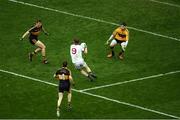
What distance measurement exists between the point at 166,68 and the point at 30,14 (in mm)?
10853

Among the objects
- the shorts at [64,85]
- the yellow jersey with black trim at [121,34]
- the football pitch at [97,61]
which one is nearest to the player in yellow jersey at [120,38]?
the yellow jersey with black trim at [121,34]

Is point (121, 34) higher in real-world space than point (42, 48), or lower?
higher

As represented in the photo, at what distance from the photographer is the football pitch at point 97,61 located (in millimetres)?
32938

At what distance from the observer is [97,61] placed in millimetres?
38969

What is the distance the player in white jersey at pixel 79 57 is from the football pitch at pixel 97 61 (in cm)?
46

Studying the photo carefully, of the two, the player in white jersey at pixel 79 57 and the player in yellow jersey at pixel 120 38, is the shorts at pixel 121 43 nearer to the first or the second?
the player in yellow jersey at pixel 120 38

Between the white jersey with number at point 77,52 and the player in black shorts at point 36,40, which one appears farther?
the player in black shorts at point 36,40

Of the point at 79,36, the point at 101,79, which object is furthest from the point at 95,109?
the point at 79,36

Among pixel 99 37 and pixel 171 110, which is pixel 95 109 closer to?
pixel 171 110

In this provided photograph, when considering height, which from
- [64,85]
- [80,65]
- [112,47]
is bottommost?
[64,85]

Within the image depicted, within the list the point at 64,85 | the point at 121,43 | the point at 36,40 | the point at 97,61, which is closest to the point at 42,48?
the point at 36,40

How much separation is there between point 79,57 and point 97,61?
10.6 ft

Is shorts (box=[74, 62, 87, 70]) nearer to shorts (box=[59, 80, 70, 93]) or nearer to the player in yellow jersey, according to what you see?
the player in yellow jersey

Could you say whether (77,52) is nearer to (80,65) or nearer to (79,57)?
(79,57)
